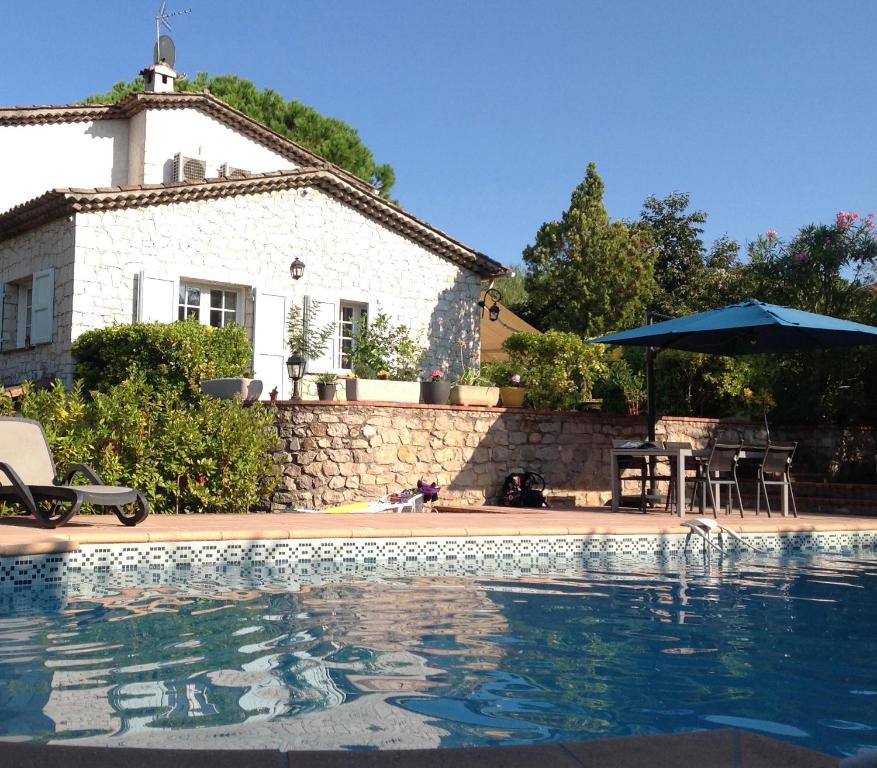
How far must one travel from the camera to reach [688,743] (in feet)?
7.91

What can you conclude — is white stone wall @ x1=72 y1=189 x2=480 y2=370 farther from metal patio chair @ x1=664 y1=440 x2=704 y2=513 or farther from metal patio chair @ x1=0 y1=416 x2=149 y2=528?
metal patio chair @ x1=664 y1=440 x2=704 y2=513

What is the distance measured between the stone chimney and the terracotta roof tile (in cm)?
760

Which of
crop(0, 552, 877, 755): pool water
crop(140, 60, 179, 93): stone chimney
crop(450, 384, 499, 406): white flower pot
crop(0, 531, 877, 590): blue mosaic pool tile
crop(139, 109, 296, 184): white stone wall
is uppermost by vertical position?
crop(140, 60, 179, 93): stone chimney

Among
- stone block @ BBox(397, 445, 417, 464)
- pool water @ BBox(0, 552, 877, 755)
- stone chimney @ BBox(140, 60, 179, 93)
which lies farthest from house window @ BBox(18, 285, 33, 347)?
pool water @ BBox(0, 552, 877, 755)

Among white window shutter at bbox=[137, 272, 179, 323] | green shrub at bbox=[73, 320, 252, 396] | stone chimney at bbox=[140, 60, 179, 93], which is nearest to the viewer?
green shrub at bbox=[73, 320, 252, 396]

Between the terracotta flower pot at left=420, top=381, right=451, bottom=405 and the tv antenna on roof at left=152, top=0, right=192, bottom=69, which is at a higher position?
the tv antenna on roof at left=152, top=0, right=192, bottom=69

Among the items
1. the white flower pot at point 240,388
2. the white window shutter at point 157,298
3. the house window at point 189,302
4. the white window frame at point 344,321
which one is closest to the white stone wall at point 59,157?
the house window at point 189,302

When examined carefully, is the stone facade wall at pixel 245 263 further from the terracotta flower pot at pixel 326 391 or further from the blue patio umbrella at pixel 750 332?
the blue patio umbrella at pixel 750 332

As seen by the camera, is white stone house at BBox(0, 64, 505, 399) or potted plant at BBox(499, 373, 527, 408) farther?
white stone house at BBox(0, 64, 505, 399)

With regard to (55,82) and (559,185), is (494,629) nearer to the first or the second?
(55,82)

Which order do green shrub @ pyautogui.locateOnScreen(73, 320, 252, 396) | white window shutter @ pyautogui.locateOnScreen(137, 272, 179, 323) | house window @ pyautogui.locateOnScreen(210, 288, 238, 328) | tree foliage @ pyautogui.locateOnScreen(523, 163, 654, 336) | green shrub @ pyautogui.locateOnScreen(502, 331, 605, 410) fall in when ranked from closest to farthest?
green shrub @ pyautogui.locateOnScreen(73, 320, 252, 396) → green shrub @ pyautogui.locateOnScreen(502, 331, 605, 410) → white window shutter @ pyautogui.locateOnScreen(137, 272, 179, 323) → house window @ pyautogui.locateOnScreen(210, 288, 238, 328) → tree foliage @ pyautogui.locateOnScreen(523, 163, 654, 336)

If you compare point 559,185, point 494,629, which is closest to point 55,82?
point 559,185

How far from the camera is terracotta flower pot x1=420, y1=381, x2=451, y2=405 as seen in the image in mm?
12422

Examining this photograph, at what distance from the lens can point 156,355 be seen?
13125 mm
